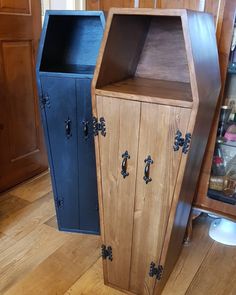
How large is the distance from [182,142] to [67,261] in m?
0.96

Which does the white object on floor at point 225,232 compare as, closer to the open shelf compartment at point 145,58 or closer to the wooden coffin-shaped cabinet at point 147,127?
the wooden coffin-shaped cabinet at point 147,127

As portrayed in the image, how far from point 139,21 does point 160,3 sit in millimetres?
394

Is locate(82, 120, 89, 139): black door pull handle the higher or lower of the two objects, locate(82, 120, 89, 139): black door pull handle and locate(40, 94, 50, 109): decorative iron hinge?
the lower

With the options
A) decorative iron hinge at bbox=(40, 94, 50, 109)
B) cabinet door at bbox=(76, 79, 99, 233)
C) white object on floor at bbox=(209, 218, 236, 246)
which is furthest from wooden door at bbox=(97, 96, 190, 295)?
white object on floor at bbox=(209, 218, 236, 246)

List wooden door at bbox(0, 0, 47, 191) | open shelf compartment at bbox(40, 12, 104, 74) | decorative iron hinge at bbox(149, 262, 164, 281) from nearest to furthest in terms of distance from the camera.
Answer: decorative iron hinge at bbox(149, 262, 164, 281)
open shelf compartment at bbox(40, 12, 104, 74)
wooden door at bbox(0, 0, 47, 191)

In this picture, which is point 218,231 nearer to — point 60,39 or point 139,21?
point 139,21

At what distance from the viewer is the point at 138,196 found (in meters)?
1.19

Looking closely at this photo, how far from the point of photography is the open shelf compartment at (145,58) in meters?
1.12

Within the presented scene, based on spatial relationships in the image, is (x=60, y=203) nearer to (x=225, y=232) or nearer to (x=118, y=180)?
(x=118, y=180)

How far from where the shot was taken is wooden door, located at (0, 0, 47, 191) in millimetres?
1931

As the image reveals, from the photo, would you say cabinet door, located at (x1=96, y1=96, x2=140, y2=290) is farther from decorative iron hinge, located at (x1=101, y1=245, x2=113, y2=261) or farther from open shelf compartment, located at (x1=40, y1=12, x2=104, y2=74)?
open shelf compartment, located at (x1=40, y1=12, x2=104, y2=74)

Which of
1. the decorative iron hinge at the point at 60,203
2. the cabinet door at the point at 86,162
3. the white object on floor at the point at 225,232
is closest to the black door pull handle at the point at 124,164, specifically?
the cabinet door at the point at 86,162

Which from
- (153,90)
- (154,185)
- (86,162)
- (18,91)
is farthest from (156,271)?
(18,91)

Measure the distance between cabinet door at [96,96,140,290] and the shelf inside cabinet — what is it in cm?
3
